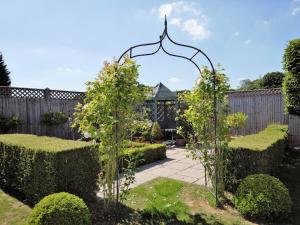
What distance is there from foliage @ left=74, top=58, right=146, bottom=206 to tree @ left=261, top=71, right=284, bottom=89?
870 inches

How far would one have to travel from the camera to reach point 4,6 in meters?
5.41

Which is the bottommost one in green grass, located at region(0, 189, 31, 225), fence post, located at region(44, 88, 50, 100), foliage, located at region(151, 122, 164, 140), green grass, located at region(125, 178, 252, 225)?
green grass, located at region(125, 178, 252, 225)

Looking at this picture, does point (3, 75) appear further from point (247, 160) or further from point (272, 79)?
point (272, 79)

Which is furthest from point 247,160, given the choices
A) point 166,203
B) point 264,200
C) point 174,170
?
point 174,170

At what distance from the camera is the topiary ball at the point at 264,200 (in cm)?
344

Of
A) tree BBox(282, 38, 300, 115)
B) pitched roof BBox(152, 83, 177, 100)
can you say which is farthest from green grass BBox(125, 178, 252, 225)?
pitched roof BBox(152, 83, 177, 100)

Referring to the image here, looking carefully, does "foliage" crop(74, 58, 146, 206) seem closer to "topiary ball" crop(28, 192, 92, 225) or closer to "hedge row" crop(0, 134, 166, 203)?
"hedge row" crop(0, 134, 166, 203)

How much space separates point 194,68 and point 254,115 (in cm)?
703

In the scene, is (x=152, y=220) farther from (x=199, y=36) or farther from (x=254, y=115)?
(x=254, y=115)

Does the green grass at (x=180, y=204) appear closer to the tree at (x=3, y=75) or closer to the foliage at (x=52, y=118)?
the foliage at (x=52, y=118)

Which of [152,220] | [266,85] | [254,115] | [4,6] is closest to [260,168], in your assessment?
[152,220]

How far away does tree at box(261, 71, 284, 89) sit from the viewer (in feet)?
74.2

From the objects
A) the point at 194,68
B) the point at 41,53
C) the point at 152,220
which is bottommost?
the point at 152,220

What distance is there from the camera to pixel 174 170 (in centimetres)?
618
